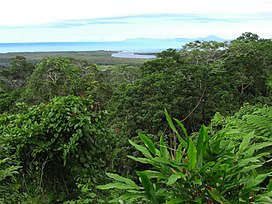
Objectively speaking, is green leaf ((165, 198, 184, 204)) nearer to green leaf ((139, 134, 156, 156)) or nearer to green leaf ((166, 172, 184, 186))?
green leaf ((166, 172, 184, 186))

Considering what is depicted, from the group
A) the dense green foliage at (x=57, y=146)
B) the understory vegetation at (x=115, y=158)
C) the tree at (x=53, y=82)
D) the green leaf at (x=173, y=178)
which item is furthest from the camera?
the tree at (x=53, y=82)

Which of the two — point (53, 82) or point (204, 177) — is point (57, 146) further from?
point (53, 82)

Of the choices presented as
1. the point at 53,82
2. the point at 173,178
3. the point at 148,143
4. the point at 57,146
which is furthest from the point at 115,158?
the point at 53,82

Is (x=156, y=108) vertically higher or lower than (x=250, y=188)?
lower

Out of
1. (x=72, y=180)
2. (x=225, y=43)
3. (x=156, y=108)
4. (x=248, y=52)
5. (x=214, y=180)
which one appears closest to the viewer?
(x=214, y=180)

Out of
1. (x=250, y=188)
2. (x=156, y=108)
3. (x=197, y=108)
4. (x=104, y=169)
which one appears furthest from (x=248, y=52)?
(x=250, y=188)

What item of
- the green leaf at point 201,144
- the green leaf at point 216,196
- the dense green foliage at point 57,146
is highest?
the green leaf at point 201,144

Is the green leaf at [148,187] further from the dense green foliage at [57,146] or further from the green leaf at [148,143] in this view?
the dense green foliage at [57,146]

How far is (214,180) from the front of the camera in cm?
142

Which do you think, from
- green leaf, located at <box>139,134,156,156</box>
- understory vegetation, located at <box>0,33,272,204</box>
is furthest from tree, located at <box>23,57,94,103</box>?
green leaf, located at <box>139,134,156,156</box>

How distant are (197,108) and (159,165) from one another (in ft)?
34.1

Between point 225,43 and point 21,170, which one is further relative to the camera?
point 225,43

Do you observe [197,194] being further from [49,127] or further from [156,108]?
[156,108]

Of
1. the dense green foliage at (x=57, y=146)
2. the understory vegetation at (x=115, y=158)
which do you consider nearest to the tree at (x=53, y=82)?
the understory vegetation at (x=115, y=158)
